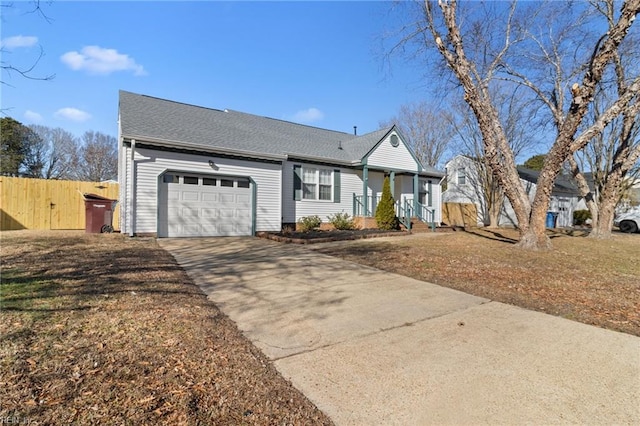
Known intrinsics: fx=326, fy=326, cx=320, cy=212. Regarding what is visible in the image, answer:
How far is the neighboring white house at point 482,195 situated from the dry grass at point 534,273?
1460 centimetres

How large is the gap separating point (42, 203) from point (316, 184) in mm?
11632

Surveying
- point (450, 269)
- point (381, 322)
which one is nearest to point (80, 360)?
point (381, 322)

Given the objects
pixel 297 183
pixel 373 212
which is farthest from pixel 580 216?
pixel 297 183

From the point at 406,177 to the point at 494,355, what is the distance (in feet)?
53.8

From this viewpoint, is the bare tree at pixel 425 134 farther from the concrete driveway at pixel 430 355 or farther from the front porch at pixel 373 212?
the concrete driveway at pixel 430 355

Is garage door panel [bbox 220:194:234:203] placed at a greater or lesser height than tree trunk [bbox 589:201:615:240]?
greater

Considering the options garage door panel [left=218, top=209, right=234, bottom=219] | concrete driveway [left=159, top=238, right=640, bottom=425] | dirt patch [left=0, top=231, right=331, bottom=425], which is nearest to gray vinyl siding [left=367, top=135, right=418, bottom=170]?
garage door panel [left=218, top=209, right=234, bottom=219]

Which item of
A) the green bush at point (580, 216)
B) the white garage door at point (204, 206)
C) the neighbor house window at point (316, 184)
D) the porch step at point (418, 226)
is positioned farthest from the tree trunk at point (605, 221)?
the green bush at point (580, 216)

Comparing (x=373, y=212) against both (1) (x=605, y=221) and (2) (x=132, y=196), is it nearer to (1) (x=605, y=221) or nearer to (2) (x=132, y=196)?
(1) (x=605, y=221)

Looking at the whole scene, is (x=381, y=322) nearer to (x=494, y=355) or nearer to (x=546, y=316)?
(x=494, y=355)

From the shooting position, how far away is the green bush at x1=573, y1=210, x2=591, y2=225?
2806cm

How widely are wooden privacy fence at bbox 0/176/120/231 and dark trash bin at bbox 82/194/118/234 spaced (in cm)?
257

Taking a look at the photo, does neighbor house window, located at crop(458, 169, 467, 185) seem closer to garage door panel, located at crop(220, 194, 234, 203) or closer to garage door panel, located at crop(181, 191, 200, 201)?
garage door panel, located at crop(220, 194, 234, 203)

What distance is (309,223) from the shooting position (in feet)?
46.7
